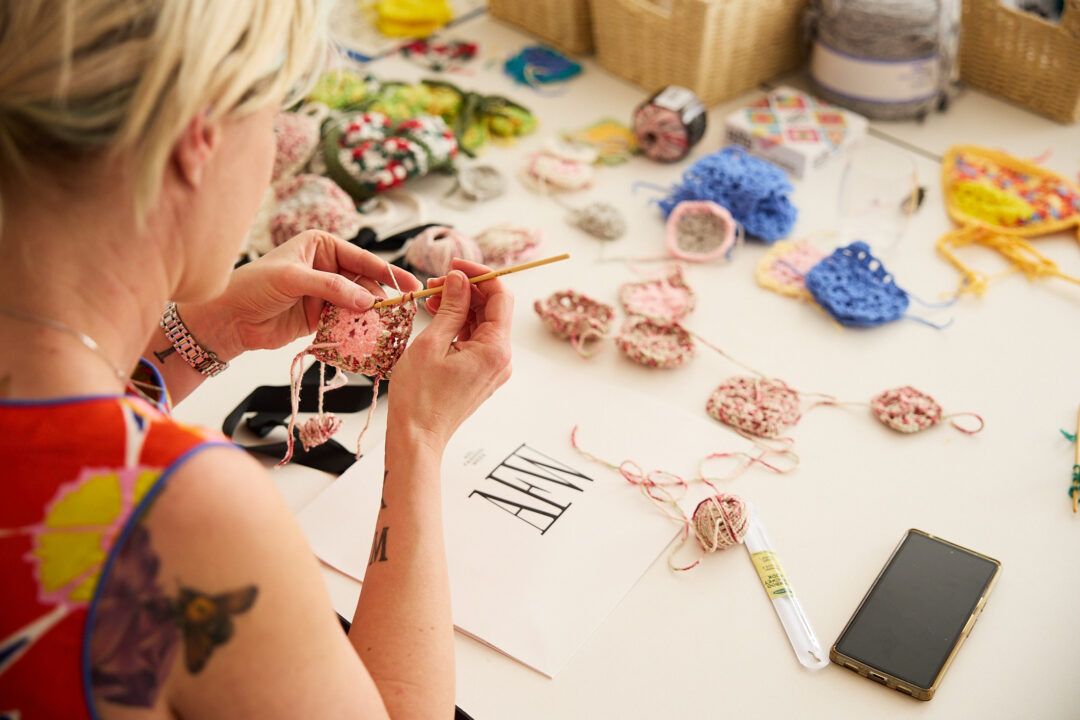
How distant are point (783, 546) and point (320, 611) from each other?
57 centimetres

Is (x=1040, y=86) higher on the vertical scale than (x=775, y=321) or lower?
higher

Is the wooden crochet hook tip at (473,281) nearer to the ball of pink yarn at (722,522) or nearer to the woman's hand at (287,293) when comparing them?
the woman's hand at (287,293)

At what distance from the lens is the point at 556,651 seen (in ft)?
2.98

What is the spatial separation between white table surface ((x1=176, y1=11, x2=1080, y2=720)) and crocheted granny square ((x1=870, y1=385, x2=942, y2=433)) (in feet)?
0.05

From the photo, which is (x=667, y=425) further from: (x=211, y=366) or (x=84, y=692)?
(x=84, y=692)

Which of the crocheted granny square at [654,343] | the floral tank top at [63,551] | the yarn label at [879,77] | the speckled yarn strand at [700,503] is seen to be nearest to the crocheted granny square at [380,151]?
the crocheted granny square at [654,343]

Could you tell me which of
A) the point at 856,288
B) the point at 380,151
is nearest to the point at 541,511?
the point at 856,288

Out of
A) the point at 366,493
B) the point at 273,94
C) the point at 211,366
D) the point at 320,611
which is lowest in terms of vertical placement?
the point at 366,493

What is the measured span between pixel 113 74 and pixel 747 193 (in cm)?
110

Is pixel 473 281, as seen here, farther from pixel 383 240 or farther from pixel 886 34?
pixel 886 34

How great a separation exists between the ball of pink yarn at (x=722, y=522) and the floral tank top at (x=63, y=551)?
1.98ft

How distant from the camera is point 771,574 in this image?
979 mm

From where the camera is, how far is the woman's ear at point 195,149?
58 centimetres

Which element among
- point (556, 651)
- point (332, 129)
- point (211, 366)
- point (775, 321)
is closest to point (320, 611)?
point (556, 651)
